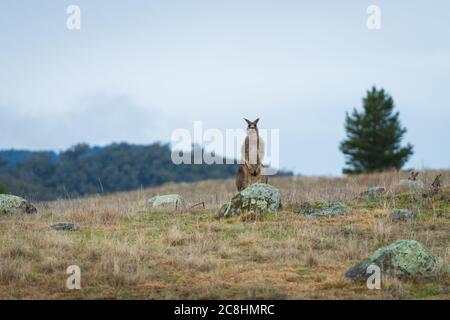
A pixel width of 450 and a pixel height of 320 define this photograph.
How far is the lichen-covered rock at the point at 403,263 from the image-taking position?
9523 millimetres

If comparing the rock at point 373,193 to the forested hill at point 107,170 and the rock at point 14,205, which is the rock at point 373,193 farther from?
the forested hill at point 107,170

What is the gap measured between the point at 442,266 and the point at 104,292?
4.90 metres

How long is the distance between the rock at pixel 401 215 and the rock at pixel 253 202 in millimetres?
2801

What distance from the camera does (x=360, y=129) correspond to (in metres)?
49.5

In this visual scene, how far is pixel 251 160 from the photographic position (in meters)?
18.9

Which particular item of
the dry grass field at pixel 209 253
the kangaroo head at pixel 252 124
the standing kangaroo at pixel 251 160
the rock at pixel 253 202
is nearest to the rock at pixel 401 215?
the dry grass field at pixel 209 253

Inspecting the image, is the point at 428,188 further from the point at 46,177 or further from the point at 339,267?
the point at 46,177

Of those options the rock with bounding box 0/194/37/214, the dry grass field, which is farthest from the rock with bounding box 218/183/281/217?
the rock with bounding box 0/194/37/214

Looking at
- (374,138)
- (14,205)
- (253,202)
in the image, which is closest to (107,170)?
(374,138)

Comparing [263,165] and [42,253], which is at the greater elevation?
[263,165]

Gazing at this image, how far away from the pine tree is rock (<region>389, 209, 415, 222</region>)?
34531 millimetres

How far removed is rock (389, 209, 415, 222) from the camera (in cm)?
1406
